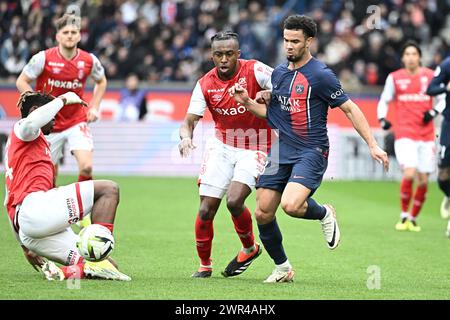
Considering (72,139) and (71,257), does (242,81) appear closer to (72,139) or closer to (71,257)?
(71,257)

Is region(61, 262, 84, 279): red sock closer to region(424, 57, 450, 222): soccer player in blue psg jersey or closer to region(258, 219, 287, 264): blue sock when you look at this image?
region(258, 219, 287, 264): blue sock

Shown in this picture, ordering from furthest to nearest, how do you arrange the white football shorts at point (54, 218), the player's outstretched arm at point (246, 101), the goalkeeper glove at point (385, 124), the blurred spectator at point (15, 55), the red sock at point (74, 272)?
the blurred spectator at point (15, 55) < the goalkeeper glove at point (385, 124) < the player's outstretched arm at point (246, 101) < the red sock at point (74, 272) < the white football shorts at point (54, 218)

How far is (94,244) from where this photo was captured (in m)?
8.09

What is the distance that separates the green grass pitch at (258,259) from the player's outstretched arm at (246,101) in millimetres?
1600

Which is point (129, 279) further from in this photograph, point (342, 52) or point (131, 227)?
point (342, 52)

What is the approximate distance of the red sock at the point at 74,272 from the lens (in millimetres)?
8598

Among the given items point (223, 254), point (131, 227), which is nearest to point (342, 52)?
point (131, 227)

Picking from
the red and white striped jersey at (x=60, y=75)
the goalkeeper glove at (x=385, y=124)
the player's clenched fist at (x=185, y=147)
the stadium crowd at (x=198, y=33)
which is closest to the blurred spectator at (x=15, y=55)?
the stadium crowd at (x=198, y=33)

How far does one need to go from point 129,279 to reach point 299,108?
2220 mm

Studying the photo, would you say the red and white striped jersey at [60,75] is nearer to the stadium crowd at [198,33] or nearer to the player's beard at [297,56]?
the player's beard at [297,56]

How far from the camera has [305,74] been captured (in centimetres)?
884

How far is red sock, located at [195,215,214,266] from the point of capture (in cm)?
938

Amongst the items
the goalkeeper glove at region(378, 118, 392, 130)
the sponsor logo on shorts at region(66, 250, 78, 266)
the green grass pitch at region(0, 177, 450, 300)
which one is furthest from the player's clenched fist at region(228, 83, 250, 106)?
the goalkeeper glove at region(378, 118, 392, 130)
